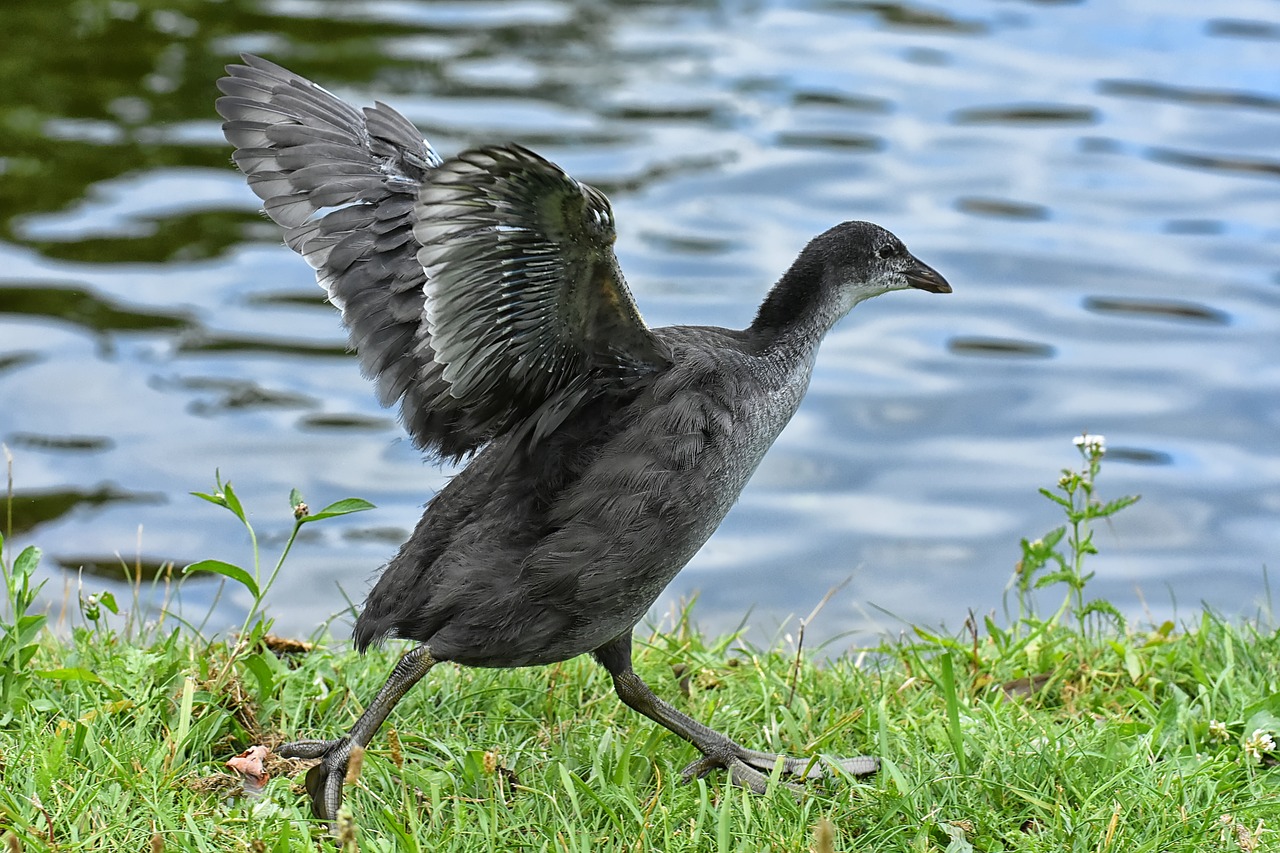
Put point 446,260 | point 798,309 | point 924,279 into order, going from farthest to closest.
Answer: point 924,279 → point 798,309 → point 446,260

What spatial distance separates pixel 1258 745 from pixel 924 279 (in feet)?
5.89

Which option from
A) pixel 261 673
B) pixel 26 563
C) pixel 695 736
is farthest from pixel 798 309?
pixel 26 563

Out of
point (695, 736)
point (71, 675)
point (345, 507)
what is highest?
point (345, 507)

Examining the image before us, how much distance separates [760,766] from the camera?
4.89m

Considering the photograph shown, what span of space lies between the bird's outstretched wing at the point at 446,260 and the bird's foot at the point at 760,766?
1.11 metres

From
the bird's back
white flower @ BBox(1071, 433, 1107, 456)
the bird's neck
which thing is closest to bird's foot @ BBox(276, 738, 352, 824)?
the bird's back

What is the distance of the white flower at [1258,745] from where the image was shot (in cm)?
464

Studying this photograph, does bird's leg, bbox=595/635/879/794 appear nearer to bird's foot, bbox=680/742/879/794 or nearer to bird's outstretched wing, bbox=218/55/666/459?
bird's foot, bbox=680/742/879/794

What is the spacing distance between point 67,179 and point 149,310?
1.97 metres

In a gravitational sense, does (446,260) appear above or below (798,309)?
above

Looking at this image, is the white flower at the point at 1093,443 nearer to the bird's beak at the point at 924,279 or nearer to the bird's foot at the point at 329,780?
the bird's beak at the point at 924,279

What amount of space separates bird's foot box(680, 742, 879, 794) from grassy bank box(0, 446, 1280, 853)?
6cm

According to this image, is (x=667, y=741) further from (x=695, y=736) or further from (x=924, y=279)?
(x=924, y=279)

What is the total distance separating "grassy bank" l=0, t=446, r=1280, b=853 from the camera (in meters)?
4.26
